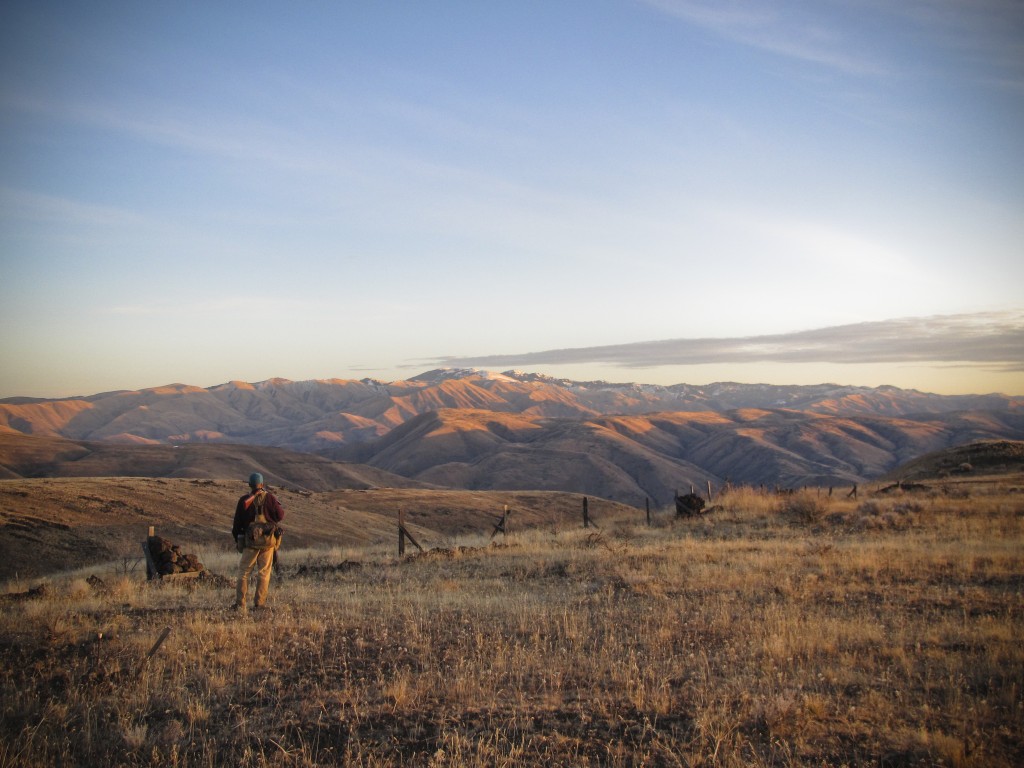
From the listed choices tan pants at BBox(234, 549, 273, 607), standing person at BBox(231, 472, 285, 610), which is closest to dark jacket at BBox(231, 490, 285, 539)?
standing person at BBox(231, 472, 285, 610)

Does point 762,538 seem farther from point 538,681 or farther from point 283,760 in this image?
point 283,760

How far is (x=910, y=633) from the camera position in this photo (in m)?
8.47

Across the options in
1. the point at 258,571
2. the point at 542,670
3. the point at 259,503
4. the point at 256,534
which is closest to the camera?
the point at 542,670

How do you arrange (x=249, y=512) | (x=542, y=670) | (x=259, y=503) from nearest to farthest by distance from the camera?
(x=542, y=670) → (x=249, y=512) → (x=259, y=503)

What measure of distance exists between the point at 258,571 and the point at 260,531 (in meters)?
0.93

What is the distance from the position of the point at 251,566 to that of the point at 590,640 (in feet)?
18.9

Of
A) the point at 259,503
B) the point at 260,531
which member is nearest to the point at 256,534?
the point at 260,531

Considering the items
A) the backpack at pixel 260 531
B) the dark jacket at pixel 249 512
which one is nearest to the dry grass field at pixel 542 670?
the backpack at pixel 260 531

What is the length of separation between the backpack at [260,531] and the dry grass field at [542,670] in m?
1.12

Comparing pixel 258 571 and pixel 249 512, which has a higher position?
pixel 249 512

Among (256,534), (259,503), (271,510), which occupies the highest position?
(259,503)

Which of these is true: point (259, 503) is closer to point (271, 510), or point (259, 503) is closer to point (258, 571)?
point (271, 510)

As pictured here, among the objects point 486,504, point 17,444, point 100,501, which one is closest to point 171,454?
point 17,444

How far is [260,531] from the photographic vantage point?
10.5 metres
